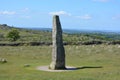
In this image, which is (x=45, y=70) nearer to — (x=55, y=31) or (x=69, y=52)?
(x=55, y=31)

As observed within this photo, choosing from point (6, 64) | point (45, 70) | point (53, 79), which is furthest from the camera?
point (6, 64)

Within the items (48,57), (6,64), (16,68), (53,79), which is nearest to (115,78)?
(53,79)

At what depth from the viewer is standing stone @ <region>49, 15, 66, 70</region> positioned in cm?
3288

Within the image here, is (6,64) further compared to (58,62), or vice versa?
(6,64)

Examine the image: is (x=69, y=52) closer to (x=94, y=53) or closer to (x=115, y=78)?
(x=94, y=53)

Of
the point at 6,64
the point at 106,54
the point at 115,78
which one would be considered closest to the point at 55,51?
the point at 6,64

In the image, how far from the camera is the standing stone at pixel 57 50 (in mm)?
32884

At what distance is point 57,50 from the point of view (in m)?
33.1

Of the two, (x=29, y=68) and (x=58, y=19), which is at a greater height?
(x=58, y=19)

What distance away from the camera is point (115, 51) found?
47.7 metres

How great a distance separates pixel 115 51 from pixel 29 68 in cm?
1886

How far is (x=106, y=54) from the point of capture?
1801 inches

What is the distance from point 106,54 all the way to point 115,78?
2266 centimetres

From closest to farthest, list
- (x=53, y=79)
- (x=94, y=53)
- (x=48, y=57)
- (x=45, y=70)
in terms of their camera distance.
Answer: (x=53, y=79) → (x=45, y=70) → (x=48, y=57) → (x=94, y=53)
